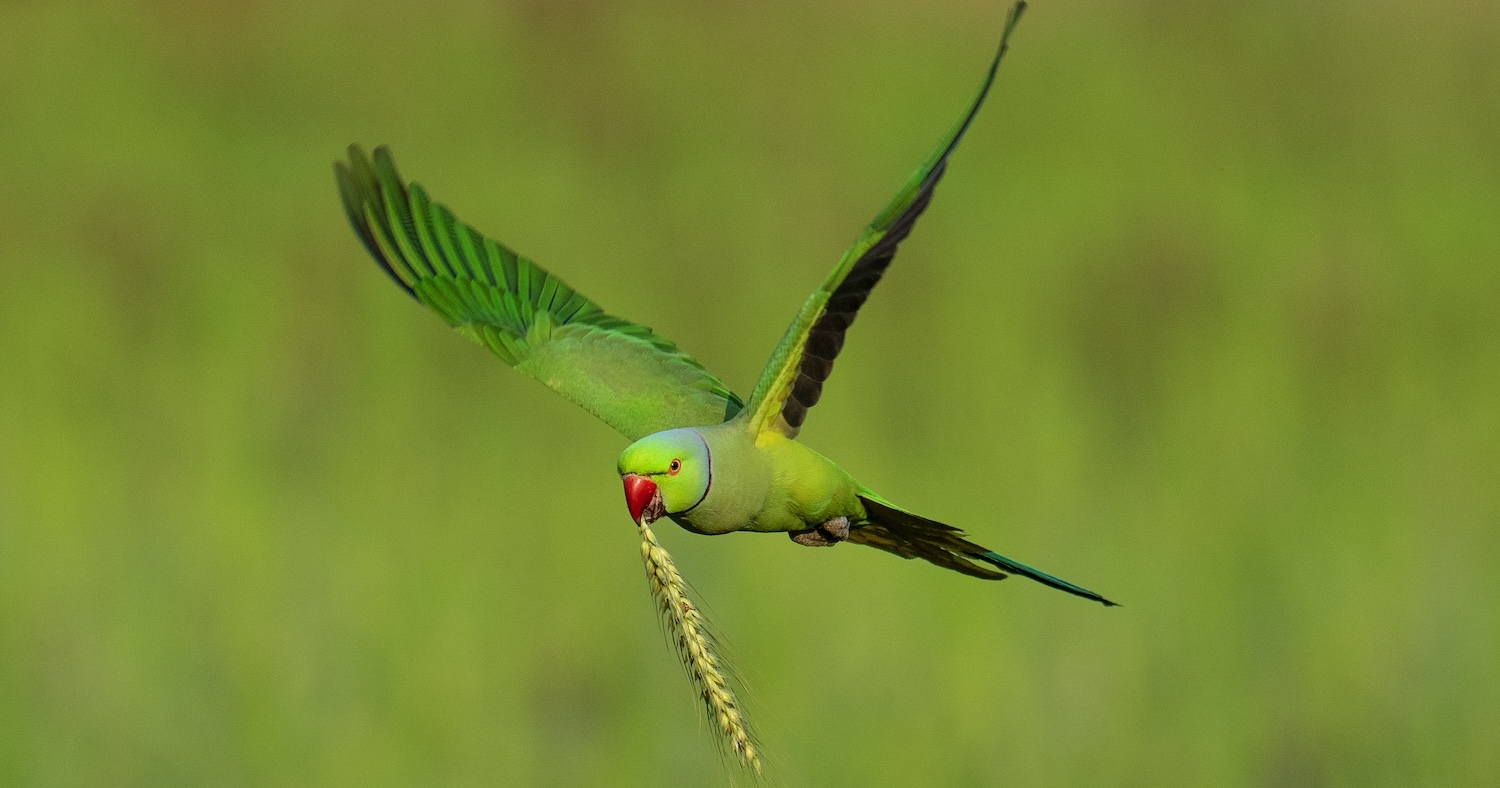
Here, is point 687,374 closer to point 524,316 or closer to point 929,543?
point 524,316

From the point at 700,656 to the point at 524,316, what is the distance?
137 cm

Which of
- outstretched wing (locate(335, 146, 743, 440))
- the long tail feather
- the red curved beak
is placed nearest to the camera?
the red curved beak

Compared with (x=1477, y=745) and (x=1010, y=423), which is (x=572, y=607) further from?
(x=1477, y=745)

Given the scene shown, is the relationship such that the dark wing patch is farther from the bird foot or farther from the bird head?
the bird foot

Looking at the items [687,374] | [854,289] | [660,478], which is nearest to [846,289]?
[854,289]

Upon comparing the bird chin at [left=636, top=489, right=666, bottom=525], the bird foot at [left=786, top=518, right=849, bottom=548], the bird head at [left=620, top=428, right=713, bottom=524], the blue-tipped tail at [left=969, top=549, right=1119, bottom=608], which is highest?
the blue-tipped tail at [left=969, top=549, right=1119, bottom=608]

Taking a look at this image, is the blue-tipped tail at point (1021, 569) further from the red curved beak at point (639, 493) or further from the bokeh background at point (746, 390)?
the bokeh background at point (746, 390)

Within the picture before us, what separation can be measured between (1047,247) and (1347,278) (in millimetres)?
811

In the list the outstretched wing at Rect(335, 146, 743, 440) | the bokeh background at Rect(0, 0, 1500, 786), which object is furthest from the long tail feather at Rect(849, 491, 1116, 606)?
the bokeh background at Rect(0, 0, 1500, 786)

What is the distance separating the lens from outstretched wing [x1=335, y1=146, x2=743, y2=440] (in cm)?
340

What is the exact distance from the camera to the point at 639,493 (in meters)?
2.73

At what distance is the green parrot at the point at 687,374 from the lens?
2.79 m

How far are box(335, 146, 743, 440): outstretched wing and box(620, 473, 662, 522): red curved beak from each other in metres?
0.57

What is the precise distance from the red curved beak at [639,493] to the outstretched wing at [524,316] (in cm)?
57
